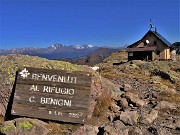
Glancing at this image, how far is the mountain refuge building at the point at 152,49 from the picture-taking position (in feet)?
282

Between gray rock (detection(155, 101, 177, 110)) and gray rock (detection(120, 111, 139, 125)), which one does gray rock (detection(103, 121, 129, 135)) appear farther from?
gray rock (detection(155, 101, 177, 110))

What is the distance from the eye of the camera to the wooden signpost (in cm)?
1313

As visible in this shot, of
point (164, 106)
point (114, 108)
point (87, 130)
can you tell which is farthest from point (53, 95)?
point (164, 106)

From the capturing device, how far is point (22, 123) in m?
12.3

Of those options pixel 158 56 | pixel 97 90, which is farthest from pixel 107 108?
pixel 158 56

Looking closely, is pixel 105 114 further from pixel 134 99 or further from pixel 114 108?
pixel 134 99

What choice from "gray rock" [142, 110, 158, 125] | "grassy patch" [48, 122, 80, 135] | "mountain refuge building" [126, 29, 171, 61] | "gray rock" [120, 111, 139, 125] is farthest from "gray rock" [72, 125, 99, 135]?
"mountain refuge building" [126, 29, 171, 61]

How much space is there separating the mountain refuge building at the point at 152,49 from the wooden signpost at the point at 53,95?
72708 mm

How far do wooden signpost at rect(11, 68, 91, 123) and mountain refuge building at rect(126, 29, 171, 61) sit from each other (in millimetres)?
72708

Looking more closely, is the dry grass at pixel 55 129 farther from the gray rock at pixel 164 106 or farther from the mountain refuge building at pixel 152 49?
the mountain refuge building at pixel 152 49

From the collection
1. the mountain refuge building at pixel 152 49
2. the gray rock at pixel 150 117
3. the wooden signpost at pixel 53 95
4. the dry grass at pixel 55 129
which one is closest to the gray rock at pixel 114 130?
the wooden signpost at pixel 53 95

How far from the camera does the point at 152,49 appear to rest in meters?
83.8

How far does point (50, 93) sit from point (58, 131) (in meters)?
1.73

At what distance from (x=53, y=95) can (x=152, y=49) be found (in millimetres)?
73181
